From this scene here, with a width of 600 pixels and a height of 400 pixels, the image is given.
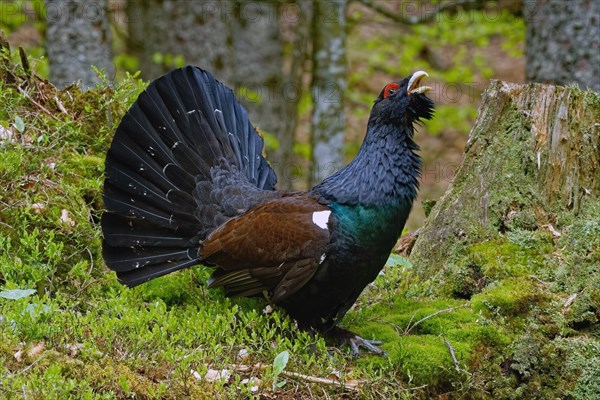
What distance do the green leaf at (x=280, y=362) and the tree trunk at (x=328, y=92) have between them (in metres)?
7.18

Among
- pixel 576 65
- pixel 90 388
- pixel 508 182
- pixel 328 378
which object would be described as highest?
pixel 576 65

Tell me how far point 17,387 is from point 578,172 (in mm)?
4069

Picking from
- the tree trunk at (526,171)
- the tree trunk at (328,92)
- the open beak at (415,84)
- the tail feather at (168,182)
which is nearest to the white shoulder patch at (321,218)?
the tail feather at (168,182)

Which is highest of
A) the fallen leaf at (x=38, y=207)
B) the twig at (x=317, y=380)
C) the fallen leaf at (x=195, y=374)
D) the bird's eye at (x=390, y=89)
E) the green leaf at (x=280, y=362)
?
the bird's eye at (x=390, y=89)

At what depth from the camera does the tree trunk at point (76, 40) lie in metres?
8.21

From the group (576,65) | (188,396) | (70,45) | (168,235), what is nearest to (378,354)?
(188,396)

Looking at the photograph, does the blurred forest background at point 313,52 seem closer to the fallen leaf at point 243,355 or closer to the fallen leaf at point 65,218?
the fallen leaf at point 65,218

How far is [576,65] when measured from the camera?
7719 mm

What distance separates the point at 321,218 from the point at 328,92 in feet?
22.3

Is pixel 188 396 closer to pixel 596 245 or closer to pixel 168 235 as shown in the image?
pixel 168 235

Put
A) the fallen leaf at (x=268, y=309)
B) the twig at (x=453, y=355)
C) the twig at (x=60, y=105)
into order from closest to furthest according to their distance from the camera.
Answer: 1. the twig at (x=453, y=355)
2. the fallen leaf at (x=268, y=309)
3. the twig at (x=60, y=105)

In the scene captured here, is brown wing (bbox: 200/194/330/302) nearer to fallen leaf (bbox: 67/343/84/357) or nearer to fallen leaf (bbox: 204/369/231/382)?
fallen leaf (bbox: 204/369/231/382)

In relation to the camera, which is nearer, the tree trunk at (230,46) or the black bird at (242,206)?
the black bird at (242,206)

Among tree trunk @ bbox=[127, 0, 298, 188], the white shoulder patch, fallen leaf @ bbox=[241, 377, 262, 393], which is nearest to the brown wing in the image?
the white shoulder patch
